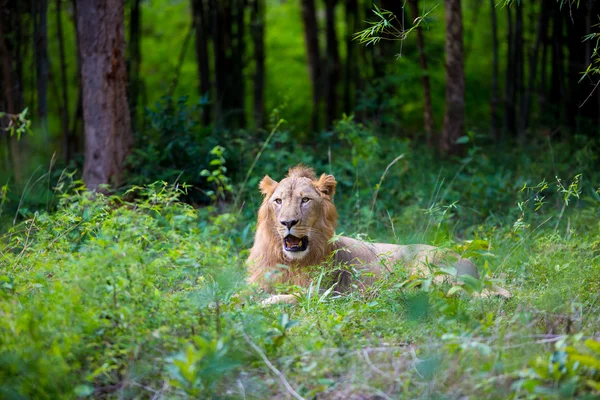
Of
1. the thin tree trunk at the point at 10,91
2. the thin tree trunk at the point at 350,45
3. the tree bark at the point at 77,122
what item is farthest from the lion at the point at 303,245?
the thin tree trunk at the point at 350,45

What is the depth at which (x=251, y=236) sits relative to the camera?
25.0 ft

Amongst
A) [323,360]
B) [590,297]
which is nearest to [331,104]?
[590,297]

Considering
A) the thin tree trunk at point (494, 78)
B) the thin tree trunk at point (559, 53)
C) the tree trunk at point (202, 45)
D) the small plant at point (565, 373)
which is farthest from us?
the tree trunk at point (202, 45)

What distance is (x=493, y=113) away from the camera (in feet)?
41.1

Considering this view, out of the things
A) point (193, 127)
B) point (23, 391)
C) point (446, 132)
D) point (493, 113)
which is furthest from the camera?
point (493, 113)

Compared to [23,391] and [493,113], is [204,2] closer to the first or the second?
[493,113]

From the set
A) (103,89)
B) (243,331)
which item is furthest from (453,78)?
(243,331)

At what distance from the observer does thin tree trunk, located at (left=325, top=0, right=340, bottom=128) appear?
15188mm

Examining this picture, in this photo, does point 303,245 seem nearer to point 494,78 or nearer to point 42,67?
point 42,67

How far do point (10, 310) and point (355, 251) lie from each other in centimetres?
316

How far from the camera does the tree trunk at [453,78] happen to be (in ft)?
30.9

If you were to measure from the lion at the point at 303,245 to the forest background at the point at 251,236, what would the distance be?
30cm

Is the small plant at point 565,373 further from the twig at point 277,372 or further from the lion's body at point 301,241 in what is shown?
the lion's body at point 301,241

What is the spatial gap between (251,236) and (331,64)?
340 inches
